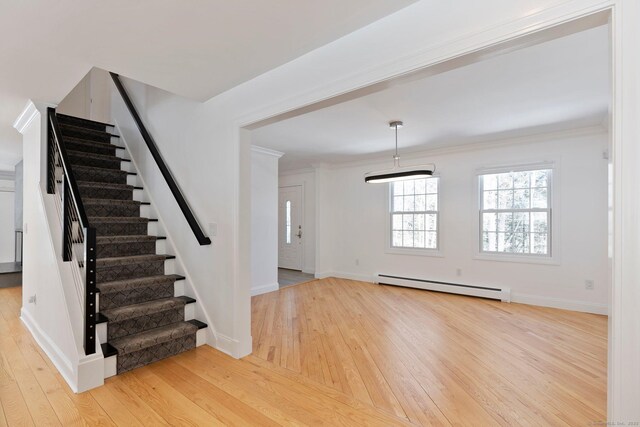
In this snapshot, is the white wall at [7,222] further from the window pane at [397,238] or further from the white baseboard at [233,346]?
the window pane at [397,238]

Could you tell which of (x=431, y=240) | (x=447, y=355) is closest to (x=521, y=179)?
(x=431, y=240)

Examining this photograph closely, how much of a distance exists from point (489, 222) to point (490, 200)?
1.14 ft

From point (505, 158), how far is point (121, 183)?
538 centimetres

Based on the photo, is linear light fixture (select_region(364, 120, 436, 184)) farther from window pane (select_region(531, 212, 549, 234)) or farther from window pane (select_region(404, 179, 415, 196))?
window pane (select_region(531, 212, 549, 234))

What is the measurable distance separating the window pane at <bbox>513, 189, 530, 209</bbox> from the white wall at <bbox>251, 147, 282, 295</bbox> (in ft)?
12.6

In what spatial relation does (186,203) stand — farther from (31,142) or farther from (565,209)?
(565,209)

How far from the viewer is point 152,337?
8.42ft

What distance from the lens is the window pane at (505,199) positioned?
472cm

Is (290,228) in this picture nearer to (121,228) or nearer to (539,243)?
(121,228)

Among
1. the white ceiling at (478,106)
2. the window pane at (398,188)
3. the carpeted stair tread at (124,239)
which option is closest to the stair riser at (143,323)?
the carpeted stair tread at (124,239)

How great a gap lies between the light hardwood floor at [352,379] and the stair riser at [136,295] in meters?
0.60

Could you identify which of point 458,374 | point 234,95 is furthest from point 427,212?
point 234,95

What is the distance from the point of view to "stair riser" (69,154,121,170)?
11.9 feet

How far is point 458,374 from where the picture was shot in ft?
8.01
